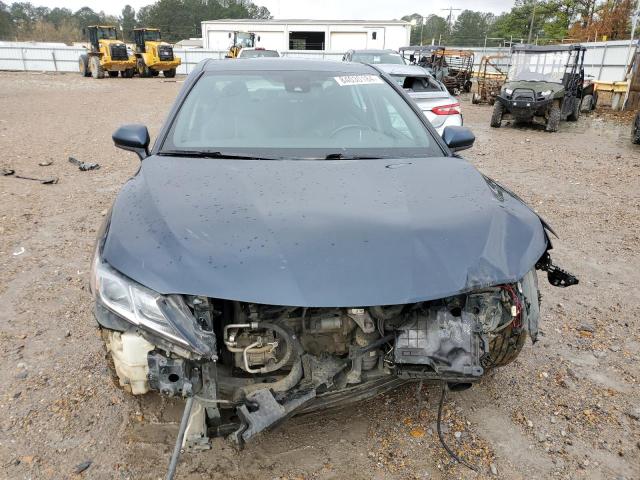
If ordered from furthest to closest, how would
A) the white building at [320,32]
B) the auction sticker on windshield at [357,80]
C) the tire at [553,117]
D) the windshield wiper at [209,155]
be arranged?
the white building at [320,32], the tire at [553,117], the auction sticker on windshield at [357,80], the windshield wiper at [209,155]

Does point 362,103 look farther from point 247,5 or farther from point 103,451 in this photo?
point 247,5

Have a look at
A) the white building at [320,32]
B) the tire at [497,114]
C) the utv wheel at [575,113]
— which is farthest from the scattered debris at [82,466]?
the white building at [320,32]

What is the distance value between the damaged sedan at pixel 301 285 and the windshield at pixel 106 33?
27.4 meters

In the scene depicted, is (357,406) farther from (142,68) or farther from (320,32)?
(320,32)

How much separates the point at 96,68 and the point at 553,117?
2179 cm

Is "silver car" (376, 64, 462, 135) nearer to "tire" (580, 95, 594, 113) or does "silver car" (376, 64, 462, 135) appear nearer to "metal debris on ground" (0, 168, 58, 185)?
"metal debris on ground" (0, 168, 58, 185)

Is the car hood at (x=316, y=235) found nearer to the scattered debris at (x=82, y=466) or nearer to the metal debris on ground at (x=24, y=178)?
the scattered debris at (x=82, y=466)

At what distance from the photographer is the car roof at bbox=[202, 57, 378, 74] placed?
348 centimetres

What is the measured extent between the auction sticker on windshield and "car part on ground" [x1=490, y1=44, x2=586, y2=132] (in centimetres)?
934

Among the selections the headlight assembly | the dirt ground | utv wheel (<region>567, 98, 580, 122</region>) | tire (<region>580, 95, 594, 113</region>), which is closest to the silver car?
the dirt ground

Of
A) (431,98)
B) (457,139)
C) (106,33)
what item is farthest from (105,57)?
(457,139)

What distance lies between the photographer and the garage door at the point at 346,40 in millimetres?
41188

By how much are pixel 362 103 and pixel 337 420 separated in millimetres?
2046

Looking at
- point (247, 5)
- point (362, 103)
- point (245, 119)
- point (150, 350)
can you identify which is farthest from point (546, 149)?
point (247, 5)
